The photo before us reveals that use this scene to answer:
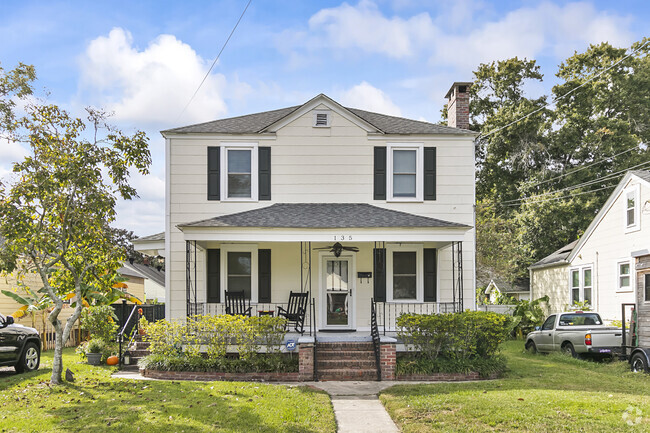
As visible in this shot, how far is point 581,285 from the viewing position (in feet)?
72.8

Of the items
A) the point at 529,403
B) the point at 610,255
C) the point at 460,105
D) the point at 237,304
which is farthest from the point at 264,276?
the point at 610,255

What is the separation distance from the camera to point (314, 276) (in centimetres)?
1566

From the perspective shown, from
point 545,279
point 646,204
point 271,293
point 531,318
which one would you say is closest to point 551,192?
point 545,279

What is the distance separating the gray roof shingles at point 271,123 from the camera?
52.0 ft

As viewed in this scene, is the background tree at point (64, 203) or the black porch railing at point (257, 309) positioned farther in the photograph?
the black porch railing at point (257, 309)

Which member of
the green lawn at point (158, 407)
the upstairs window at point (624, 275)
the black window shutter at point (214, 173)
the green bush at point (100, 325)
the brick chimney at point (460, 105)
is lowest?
the green lawn at point (158, 407)

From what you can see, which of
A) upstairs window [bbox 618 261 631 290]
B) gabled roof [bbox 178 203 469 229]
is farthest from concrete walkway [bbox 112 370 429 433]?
upstairs window [bbox 618 261 631 290]

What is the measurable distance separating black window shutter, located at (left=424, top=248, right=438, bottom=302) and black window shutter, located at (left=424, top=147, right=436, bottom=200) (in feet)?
5.05

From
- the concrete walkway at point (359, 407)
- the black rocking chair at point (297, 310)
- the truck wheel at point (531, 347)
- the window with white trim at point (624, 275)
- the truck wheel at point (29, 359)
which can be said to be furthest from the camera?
the window with white trim at point (624, 275)

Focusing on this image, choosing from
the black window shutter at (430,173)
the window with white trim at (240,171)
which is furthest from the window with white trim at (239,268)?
the black window shutter at (430,173)

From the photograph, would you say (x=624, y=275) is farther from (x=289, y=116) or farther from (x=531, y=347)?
(x=289, y=116)

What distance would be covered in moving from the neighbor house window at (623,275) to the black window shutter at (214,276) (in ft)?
42.6

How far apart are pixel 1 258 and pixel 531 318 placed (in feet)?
65.0

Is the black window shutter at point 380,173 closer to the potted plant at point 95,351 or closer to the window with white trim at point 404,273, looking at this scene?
the window with white trim at point 404,273
